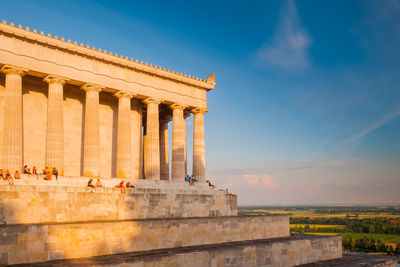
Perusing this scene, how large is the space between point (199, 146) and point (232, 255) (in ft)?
63.1

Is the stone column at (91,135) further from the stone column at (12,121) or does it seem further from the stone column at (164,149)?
the stone column at (164,149)

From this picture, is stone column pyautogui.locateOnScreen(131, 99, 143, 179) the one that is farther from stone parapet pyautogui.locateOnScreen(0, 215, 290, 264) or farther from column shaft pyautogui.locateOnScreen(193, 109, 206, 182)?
stone parapet pyautogui.locateOnScreen(0, 215, 290, 264)

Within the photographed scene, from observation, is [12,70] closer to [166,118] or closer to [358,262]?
[166,118]

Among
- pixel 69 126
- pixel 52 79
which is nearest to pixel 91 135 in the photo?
pixel 69 126

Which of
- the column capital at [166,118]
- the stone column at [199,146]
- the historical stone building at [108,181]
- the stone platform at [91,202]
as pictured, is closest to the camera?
the historical stone building at [108,181]

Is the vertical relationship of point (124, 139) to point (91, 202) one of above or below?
above

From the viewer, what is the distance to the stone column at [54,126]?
28562mm

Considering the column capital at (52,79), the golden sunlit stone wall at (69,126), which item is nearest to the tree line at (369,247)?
the golden sunlit stone wall at (69,126)

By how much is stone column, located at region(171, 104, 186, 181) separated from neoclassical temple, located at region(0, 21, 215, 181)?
11 centimetres

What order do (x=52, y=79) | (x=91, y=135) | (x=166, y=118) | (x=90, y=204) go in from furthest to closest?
(x=166, y=118), (x=91, y=135), (x=52, y=79), (x=90, y=204)

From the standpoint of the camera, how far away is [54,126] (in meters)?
29.0

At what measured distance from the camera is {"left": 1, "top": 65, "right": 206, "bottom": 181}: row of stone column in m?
26.9

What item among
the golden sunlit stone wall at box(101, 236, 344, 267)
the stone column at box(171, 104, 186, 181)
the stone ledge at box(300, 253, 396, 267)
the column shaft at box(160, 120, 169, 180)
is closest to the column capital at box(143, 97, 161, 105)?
the stone column at box(171, 104, 186, 181)

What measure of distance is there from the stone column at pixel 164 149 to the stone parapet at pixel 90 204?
1164 cm
